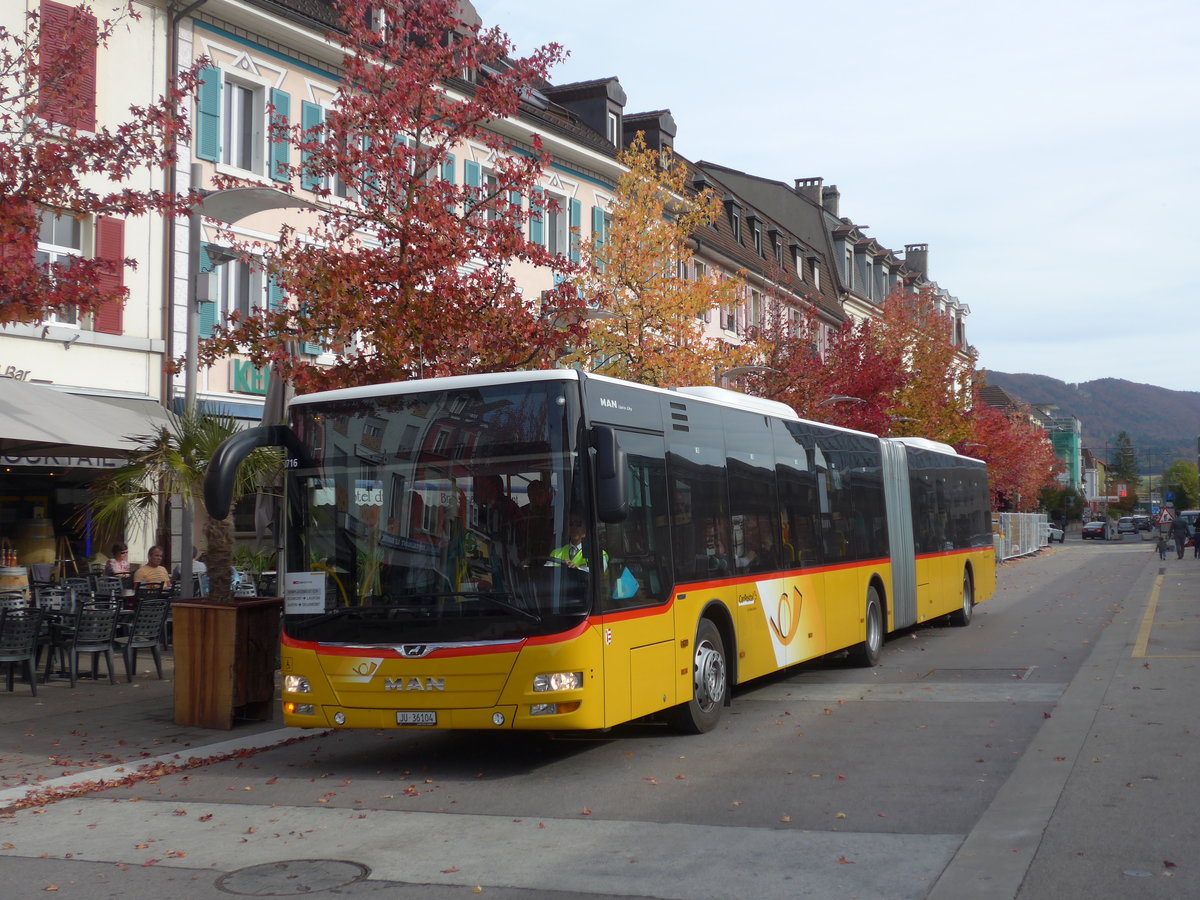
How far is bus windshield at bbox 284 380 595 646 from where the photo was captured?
9.42m

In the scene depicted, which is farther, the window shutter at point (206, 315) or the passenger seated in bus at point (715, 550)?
the window shutter at point (206, 315)

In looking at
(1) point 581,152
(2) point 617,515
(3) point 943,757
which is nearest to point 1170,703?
(3) point 943,757

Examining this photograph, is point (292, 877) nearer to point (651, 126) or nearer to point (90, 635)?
point (90, 635)

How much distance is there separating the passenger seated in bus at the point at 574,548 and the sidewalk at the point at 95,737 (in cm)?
342

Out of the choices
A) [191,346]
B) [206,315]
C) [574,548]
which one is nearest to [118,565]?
[206,315]

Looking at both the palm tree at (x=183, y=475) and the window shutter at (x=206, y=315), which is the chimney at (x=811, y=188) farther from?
the palm tree at (x=183, y=475)

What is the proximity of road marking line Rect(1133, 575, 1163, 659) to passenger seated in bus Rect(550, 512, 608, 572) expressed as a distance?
9.27m

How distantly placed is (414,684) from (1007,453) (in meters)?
55.5

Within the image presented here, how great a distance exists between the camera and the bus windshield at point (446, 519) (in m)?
9.42

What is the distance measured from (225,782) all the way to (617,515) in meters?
3.38

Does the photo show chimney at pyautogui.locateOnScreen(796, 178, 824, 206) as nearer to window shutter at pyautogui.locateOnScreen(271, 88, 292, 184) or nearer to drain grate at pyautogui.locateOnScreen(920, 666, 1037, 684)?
window shutter at pyautogui.locateOnScreen(271, 88, 292, 184)

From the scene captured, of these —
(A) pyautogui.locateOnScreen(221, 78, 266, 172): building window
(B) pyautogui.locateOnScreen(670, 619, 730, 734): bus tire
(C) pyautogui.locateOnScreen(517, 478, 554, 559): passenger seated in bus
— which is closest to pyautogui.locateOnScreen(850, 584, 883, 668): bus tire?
(B) pyautogui.locateOnScreen(670, 619, 730, 734): bus tire

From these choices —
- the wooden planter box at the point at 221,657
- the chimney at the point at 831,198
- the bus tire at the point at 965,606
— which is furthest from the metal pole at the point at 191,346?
the chimney at the point at 831,198

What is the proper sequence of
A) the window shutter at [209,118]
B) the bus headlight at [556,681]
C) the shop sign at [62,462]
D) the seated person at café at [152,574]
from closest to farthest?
1. the bus headlight at [556,681]
2. the seated person at café at [152,574]
3. the shop sign at [62,462]
4. the window shutter at [209,118]
